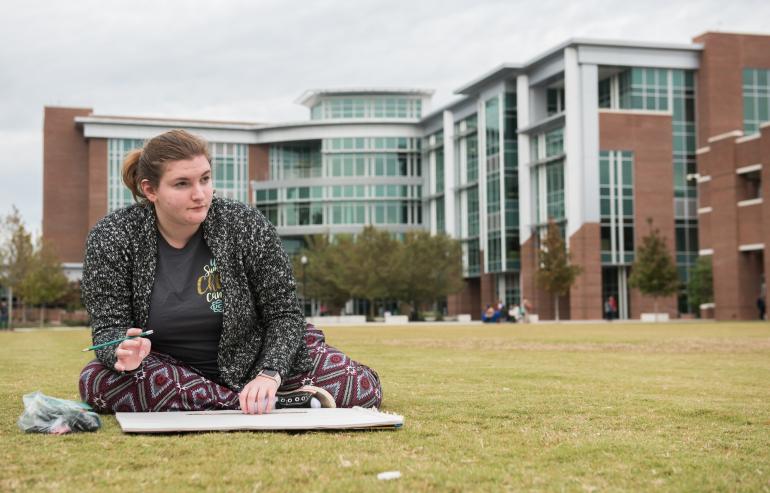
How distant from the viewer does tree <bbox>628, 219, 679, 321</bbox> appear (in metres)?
57.9

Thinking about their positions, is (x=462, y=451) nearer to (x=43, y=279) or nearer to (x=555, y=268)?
(x=555, y=268)

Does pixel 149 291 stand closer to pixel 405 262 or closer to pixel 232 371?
pixel 232 371

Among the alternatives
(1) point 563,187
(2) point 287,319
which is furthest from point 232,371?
(1) point 563,187

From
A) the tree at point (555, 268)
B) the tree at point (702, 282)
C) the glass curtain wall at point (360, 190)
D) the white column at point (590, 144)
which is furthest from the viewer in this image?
the glass curtain wall at point (360, 190)

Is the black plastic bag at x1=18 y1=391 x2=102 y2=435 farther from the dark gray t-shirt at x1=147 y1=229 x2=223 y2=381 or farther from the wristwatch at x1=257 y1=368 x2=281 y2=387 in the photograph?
the wristwatch at x1=257 y1=368 x2=281 y2=387

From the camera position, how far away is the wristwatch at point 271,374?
541 cm

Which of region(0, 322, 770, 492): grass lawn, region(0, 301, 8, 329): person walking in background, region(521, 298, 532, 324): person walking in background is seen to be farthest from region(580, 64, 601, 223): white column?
region(0, 322, 770, 492): grass lawn

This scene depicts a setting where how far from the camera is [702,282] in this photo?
60906 mm

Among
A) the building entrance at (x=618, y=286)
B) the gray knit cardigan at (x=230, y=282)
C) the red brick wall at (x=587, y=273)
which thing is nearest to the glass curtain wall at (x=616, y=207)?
the red brick wall at (x=587, y=273)

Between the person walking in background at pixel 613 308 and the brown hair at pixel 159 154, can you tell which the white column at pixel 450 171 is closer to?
the person walking in background at pixel 613 308

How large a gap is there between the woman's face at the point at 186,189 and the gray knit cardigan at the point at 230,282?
299mm

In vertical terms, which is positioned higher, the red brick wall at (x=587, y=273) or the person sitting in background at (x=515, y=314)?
the red brick wall at (x=587, y=273)

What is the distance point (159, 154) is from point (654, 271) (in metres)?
55.4

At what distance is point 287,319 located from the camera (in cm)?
584
